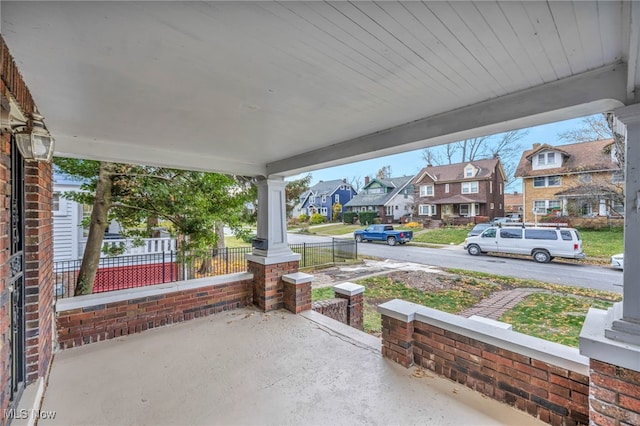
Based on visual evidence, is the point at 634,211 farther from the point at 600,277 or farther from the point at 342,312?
Result: the point at 600,277

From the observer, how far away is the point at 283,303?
15.3 ft

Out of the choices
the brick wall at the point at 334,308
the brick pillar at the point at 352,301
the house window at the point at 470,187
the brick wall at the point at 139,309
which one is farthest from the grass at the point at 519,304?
the house window at the point at 470,187

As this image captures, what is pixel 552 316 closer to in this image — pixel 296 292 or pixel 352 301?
pixel 352 301

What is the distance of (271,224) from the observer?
4672 mm

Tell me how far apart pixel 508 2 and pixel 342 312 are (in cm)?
436

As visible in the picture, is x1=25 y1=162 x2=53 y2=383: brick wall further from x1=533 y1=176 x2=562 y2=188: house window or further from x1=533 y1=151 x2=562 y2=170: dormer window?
x1=533 y1=151 x2=562 y2=170: dormer window

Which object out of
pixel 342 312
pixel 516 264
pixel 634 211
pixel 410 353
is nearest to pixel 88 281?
pixel 342 312

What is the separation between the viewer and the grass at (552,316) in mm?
4484

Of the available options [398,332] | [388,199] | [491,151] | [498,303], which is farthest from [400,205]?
[398,332]

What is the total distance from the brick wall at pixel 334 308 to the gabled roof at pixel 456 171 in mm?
19670

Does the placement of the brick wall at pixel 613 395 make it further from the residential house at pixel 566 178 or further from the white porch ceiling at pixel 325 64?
the residential house at pixel 566 178

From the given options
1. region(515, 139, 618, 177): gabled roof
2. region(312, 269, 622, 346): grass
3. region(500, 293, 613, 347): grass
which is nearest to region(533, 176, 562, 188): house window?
region(515, 139, 618, 177): gabled roof

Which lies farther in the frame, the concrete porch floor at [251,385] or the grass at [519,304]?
the grass at [519,304]

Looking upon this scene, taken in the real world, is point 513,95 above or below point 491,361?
above
